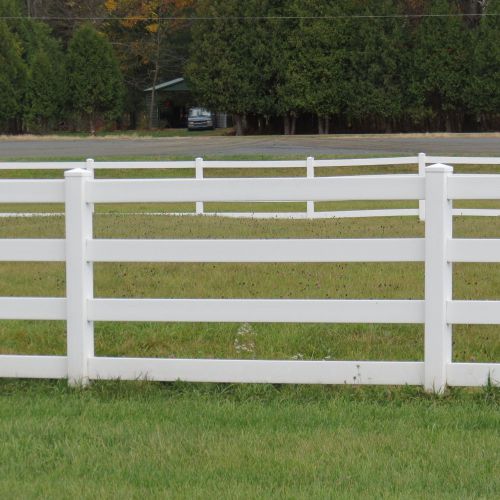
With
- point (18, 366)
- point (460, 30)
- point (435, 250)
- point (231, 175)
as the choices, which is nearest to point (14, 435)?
point (18, 366)

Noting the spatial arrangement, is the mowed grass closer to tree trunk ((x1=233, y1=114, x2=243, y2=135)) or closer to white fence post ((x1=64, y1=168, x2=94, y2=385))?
white fence post ((x1=64, y1=168, x2=94, y2=385))

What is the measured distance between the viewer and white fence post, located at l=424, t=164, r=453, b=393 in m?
6.11

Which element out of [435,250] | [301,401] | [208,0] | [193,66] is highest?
[208,0]

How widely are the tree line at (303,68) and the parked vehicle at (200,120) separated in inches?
136

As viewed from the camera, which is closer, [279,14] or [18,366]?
[18,366]

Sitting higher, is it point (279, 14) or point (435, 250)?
point (279, 14)

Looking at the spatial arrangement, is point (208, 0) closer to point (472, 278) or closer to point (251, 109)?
point (251, 109)

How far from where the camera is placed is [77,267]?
21.3 feet

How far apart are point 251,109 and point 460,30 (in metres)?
11.5

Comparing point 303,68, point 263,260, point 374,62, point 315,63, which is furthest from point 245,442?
point 303,68

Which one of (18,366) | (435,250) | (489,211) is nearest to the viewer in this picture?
(435,250)

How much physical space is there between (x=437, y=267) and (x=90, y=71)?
55.7 metres

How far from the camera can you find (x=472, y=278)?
10.4 m

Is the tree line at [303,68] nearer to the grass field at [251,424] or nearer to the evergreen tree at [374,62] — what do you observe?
the evergreen tree at [374,62]
